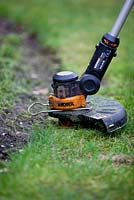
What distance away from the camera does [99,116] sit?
→ 398 centimetres

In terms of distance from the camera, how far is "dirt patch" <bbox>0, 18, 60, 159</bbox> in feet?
12.8

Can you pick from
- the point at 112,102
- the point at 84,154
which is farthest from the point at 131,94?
the point at 84,154

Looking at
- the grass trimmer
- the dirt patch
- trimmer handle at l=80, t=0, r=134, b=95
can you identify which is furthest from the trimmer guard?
the dirt patch

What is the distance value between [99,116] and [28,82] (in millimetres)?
1675

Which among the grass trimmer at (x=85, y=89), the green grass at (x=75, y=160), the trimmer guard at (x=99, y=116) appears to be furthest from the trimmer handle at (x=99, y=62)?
the green grass at (x=75, y=160)

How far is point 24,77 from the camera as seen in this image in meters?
5.64

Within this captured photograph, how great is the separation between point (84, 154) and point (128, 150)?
304 mm

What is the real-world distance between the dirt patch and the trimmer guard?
31cm

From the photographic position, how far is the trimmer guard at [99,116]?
3.93m

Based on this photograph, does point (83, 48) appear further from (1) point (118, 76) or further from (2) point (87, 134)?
(2) point (87, 134)

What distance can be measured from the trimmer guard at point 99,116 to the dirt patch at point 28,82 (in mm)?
305

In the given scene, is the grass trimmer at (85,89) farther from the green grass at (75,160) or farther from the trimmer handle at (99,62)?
the green grass at (75,160)

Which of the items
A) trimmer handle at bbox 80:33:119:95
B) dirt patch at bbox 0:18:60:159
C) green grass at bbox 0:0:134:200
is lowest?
dirt patch at bbox 0:18:60:159

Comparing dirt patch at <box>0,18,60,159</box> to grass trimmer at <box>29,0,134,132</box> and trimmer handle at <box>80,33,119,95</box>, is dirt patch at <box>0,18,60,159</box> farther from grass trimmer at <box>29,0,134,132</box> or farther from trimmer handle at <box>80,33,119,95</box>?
trimmer handle at <box>80,33,119,95</box>
